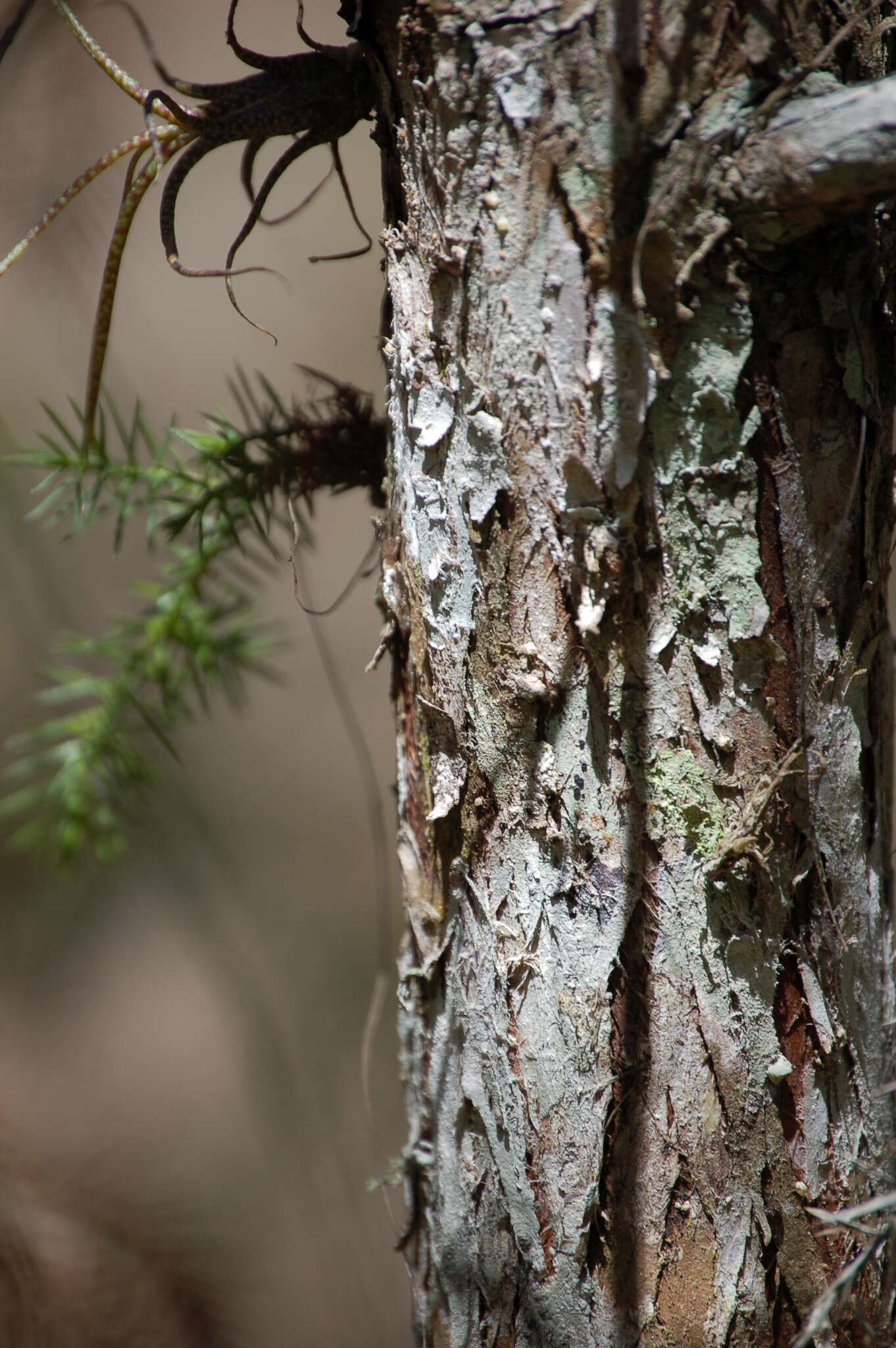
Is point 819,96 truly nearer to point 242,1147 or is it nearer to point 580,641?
point 580,641

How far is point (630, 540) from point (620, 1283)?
0.40 meters

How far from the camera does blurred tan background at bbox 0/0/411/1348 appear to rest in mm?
1549

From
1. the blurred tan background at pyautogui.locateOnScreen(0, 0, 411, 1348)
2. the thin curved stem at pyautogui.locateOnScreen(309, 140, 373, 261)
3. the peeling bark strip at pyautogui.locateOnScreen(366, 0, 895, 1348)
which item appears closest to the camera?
the peeling bark strip at pyautogui.locateOnScreen(366, 0, 895, 1348)

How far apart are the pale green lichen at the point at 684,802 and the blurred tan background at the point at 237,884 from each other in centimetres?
128

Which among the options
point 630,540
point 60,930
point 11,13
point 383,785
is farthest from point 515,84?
point 60,930

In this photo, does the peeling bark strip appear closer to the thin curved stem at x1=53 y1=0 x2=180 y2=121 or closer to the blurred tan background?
the thin curved stem at x1=53 y1=0 x2=180 y2=121

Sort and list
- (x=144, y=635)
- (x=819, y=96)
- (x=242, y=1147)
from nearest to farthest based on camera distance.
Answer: (x=819, y=96) → (x=144, y=635) → (x=242, y=1147)

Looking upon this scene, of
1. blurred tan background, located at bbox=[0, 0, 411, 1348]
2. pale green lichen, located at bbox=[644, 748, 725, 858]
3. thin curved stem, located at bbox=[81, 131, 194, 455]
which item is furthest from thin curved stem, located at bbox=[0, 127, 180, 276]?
blurred tan background, located at bbox=[0, 0, 411, 1348]

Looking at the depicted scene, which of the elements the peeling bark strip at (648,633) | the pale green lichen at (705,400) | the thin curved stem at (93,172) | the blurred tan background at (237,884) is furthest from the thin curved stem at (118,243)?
the blurred tan background at (237,884)

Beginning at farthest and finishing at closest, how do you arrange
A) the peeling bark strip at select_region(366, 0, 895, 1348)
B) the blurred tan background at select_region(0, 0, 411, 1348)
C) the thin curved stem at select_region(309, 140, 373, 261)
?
the blurred tan background at select_region(0, 0, 411, 1348) < the thin curved stem at select_region(309, 140, 373, 261) < the peeling bark strip at select_region(366, 0, 895, 1348)

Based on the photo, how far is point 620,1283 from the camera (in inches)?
17.4

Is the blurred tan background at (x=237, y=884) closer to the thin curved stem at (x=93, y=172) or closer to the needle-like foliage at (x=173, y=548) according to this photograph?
the needle-like foliage at (x=173, y=548)

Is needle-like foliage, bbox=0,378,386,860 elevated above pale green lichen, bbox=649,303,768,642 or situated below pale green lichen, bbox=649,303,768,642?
above

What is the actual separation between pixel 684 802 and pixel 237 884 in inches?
58.0
